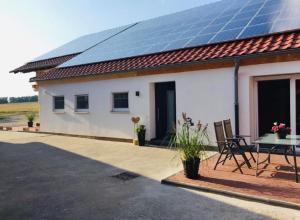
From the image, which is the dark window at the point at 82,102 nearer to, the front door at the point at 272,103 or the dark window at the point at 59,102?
the dark window at the point at 59,102

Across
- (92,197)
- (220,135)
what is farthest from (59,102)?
(92,197)

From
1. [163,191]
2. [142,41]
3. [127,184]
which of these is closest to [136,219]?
[163,191]

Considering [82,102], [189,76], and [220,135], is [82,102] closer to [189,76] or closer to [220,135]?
[189,76]

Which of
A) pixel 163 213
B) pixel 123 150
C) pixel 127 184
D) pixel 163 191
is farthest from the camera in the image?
pixel 123 150

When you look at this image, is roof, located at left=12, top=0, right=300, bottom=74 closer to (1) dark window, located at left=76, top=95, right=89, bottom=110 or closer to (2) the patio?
(1) dark window, located at left=76, top=95, right=89, bottom=110

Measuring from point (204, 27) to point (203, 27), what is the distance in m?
0.07

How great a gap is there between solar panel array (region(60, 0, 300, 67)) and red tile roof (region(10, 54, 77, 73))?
3.22 m

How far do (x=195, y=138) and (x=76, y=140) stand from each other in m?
8.65

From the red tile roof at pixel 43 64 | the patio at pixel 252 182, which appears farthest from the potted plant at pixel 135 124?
the red tile roof at pixel 43 64

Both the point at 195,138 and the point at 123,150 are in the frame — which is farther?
the point at 123,150

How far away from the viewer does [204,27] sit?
1318 cm

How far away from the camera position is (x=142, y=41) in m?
15.2

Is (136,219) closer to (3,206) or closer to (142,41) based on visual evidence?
(3,206)

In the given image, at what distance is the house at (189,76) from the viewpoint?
367 inches
